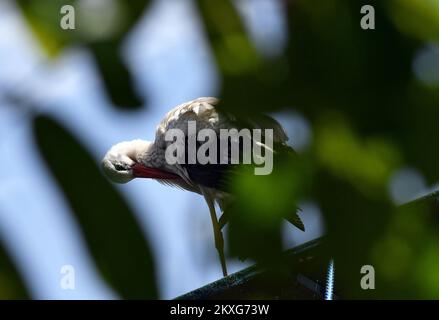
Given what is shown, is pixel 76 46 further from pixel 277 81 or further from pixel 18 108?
pixel 277 81

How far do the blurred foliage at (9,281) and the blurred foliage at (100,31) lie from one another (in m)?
0.19

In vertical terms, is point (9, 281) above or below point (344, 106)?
below

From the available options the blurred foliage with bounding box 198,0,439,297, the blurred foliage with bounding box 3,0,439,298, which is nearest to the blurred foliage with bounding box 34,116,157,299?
the blurred foliage with bounding box 3,0,439,298

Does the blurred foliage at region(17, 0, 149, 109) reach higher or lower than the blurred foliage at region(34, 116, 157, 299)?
higher

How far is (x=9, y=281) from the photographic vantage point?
2.24 feet

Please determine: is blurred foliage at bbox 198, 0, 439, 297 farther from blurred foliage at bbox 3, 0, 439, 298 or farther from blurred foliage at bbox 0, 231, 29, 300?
blurred foliage at bbox 0, 231, 29, 300

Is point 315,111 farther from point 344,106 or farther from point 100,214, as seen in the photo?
point 100,214

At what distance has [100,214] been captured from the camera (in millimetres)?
654

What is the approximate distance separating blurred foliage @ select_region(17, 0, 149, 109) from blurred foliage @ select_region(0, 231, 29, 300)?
19 cm

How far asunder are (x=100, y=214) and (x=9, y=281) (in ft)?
0.38

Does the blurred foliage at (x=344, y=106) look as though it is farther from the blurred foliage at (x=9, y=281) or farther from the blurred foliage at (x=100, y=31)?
the blurred foliage at (x=9, y=281)

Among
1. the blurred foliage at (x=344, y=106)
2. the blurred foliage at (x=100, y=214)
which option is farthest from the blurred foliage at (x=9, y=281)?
the blurred foliage at (x=344, y=106)

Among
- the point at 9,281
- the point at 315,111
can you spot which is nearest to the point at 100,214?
the point at 9,281

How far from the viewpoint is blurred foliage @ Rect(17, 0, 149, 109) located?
607 mm
